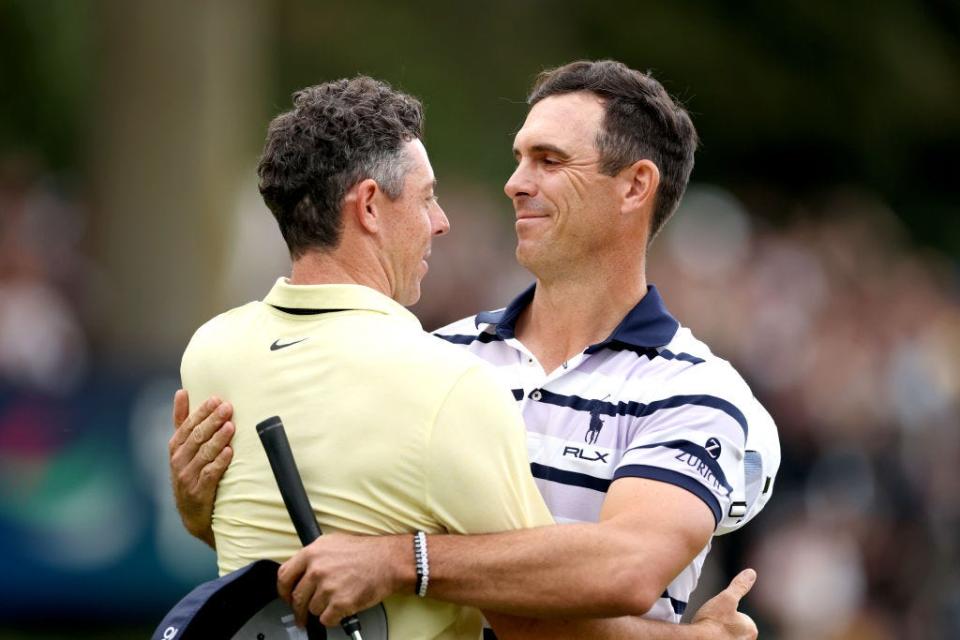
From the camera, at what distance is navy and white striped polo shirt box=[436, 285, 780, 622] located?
186 inches

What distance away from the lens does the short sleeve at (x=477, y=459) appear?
4.22 meters

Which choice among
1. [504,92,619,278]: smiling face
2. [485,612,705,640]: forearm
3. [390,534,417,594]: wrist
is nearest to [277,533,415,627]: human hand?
[390,534,417,594]: wrist

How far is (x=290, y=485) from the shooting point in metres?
4.26

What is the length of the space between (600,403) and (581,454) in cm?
17

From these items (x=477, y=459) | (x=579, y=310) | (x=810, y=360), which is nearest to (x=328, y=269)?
(x=477, y=459)

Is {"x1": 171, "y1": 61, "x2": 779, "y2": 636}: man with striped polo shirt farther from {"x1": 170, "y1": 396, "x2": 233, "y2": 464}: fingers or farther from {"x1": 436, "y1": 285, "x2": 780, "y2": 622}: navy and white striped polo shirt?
{"x1": 170, "y1": 396, "x2": 233, "y2": 464}: fingers

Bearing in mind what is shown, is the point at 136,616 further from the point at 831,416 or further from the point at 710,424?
the point at 710,424

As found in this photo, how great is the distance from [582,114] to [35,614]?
270 inches

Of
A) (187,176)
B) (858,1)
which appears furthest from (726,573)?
(858,1)

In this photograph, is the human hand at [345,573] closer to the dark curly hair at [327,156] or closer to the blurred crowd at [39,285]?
the dark curly hair at [327,156]

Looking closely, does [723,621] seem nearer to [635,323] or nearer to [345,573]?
[635,323]

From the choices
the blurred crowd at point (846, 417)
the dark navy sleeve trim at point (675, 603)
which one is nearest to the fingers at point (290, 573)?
the dark navy sleeve trim at point (675, 603)

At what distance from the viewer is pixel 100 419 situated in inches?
456

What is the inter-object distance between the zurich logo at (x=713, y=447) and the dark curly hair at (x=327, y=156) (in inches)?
40.3
